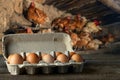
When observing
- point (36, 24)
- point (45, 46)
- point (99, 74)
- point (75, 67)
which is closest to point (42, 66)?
point (75, 67)

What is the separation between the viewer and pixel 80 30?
144 inches

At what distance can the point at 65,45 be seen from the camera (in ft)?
8.55

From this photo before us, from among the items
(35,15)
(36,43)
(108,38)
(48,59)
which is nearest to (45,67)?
(48,59)

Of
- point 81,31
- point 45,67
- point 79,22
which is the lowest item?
point 45,67

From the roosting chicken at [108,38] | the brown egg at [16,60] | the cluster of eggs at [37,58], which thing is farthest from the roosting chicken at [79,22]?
the brown egg at [16,60]

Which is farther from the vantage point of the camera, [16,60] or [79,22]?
[79,22]

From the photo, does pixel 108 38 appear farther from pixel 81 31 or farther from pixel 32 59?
pixel 32 59

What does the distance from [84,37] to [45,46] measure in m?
1.15

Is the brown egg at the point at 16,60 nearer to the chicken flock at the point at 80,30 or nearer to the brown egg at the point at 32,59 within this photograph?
the brown egg at the point at 32,59

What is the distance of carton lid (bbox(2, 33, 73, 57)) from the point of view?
255 cm

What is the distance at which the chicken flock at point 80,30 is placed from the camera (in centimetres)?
363

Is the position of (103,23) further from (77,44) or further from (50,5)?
(50,5)

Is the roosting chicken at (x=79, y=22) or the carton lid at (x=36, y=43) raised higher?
the roosting chicken at (x=79, y=22)

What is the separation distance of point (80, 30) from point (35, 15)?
532mm
